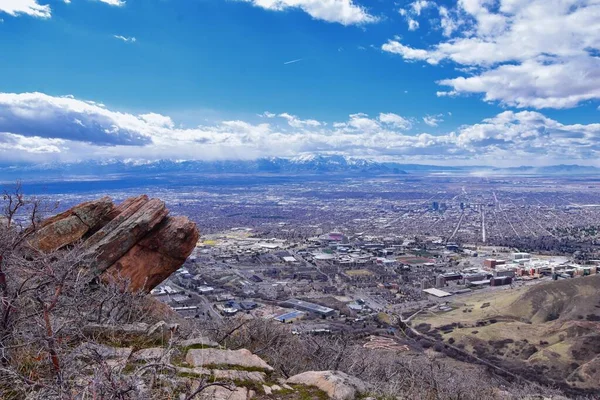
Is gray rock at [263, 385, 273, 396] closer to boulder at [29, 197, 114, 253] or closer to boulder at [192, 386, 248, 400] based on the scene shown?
boulder at [192, 386, 248, 400]

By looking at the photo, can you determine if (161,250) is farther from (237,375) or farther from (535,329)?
(535,329)

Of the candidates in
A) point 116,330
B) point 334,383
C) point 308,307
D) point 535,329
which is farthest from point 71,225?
point 535,329

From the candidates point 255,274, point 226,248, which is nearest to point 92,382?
point 255,274

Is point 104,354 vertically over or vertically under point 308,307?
over

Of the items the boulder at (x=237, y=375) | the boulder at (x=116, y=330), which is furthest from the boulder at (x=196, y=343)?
the boulder at (x=237, y=375)

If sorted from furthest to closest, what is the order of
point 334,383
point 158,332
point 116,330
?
point 158,332
point 116,330
point 334,383

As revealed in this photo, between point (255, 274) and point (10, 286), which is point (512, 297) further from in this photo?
point (10, 286)
